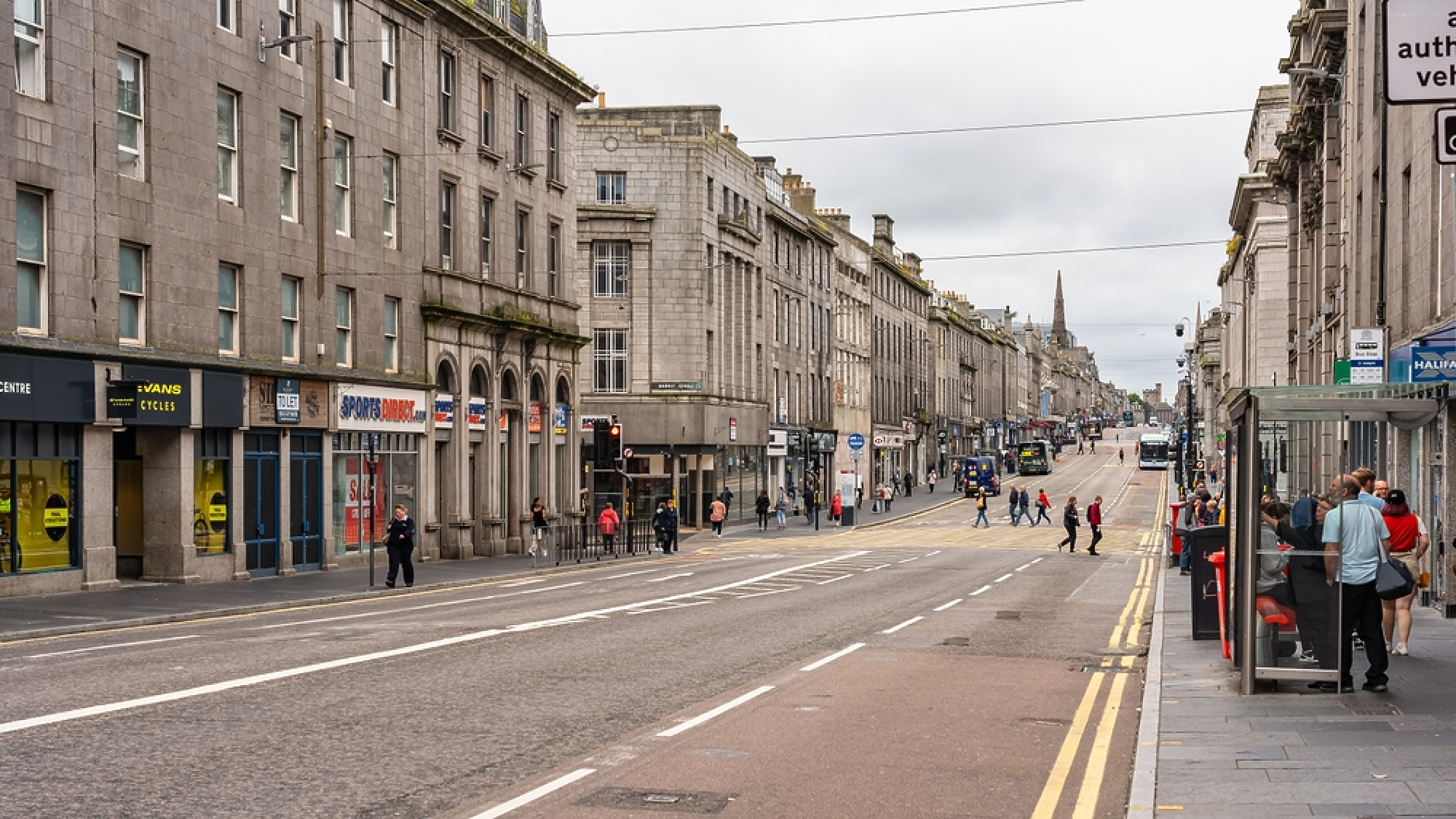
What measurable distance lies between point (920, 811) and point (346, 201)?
30.5 meters

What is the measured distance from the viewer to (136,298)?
29.5 metres

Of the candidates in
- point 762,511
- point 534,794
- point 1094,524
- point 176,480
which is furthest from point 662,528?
point 534,794

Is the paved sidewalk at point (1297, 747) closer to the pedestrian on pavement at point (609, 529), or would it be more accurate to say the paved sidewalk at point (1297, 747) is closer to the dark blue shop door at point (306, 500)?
the dark blue shop door at point (306, 500)

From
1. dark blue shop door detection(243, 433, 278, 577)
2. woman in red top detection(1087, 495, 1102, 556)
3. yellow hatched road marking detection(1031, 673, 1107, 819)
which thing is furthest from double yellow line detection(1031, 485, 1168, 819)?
woman in red top detection(1087, 495, 1102, 556)

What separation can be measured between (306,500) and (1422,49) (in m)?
30.9

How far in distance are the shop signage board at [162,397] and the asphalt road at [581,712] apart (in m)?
5.91

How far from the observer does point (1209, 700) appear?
13914 millimetres

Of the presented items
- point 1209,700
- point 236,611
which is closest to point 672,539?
point 236,611

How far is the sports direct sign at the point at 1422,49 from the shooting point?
7.86m

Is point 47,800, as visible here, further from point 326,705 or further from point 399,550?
point 399,550

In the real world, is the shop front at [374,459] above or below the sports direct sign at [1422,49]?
below

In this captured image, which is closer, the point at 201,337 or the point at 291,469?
the point at 201,337

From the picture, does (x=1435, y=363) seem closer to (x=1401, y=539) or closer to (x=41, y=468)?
(x=1401, y=539)

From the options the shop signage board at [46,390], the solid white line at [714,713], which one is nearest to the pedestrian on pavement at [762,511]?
the shop signage board at [46,390]
